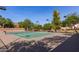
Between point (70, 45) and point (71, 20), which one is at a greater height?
point (71, 20)

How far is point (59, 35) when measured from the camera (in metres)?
5.68

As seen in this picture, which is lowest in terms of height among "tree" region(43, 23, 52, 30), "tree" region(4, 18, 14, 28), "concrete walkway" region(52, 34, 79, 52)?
"concrete walkway" region(52, 34, 79, 52)

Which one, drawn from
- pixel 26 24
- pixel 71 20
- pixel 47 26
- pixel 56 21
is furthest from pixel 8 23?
pixel 71 20

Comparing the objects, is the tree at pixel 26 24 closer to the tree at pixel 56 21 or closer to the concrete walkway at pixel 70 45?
the tree at pixel 56 21

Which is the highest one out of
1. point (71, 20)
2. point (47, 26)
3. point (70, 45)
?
point (71, 20)

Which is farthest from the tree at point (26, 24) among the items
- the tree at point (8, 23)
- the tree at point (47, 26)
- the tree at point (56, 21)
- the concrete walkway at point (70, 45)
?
the concrete walkway at point (70, 45)

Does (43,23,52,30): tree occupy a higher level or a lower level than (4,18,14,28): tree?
lower

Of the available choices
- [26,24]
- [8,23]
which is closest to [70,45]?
[26,24]

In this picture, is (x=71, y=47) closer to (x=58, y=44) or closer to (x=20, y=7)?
(x=58, y=44)

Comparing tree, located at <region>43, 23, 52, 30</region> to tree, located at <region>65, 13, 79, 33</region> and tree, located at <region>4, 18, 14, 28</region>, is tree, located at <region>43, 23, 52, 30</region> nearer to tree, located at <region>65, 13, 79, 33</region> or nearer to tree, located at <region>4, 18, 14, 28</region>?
tree, located at <region>65, 13, 79, 33</region>

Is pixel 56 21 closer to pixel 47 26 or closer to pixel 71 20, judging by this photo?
pixel 47 26

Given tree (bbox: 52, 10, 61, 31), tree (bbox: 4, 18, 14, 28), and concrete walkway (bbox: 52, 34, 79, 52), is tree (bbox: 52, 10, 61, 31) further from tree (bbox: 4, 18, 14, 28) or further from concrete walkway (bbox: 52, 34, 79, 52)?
tree (bbox: 4, 18, 14, 28)

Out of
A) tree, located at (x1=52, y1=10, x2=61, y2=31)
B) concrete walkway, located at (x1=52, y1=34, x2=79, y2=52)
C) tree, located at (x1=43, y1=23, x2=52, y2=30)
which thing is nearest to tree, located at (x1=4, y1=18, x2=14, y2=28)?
tree, located at (x1=43, y1=23, x2=52, y2=30)
